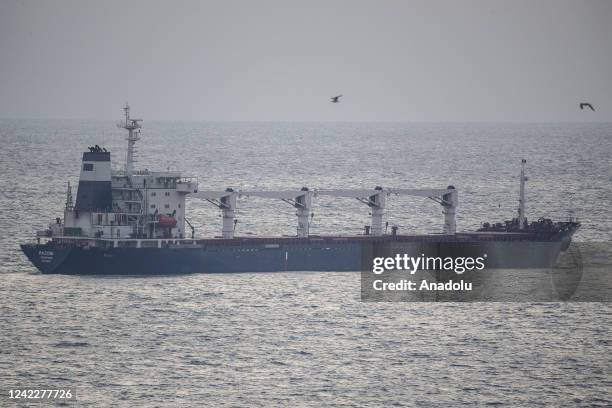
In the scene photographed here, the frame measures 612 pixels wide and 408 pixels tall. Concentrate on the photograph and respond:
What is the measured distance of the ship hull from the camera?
102938 mm

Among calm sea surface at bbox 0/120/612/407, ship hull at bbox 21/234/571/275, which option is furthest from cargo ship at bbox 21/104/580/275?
calm sea surface at bbox 0/120/612/407

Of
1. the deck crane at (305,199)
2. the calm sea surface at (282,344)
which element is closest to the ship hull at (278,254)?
the calm sea surface at (282,344)

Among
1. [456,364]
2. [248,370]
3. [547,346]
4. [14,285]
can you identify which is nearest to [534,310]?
[547,346]

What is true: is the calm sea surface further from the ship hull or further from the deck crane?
the deck crane

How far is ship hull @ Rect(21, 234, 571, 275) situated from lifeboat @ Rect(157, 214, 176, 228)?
186 cm

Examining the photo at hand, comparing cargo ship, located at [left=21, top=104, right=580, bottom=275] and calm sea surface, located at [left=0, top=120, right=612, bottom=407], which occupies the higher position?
cargo ship, located at [left=21, top=104, right=580, bottom=275]

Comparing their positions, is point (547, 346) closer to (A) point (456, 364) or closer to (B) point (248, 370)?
(A) point (456, 364)

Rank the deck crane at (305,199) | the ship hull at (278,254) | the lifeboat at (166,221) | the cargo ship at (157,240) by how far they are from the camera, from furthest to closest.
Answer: the deck crane at (305,199)
the lifeboat at (166,221)
the cargo ship at (157,240)
the ship hull at (278,254)

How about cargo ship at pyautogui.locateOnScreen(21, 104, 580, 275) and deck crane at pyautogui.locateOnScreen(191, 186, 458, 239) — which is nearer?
cargo ship at pyautogui.locateOnScreen(21, 104, 580, 275)

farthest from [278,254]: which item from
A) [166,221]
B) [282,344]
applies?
[282,344]

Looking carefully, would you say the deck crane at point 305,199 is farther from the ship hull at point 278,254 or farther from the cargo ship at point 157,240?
the ship hull at point 278,254

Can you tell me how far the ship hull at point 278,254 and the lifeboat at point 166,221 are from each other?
1863 mm

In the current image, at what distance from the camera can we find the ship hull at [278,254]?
103 meters

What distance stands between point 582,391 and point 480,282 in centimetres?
3343
